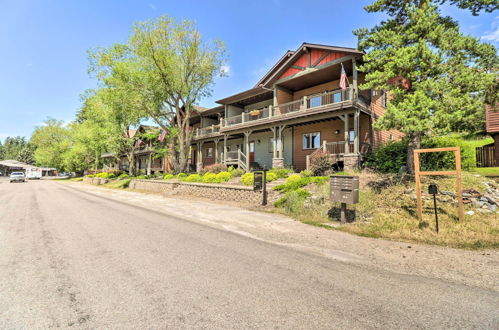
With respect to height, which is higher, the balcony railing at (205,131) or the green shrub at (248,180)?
the balcony railing at (205,131)

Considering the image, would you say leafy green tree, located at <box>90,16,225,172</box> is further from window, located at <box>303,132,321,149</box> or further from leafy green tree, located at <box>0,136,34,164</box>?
leafy green tree, located at <box>0,136,34,164</box>

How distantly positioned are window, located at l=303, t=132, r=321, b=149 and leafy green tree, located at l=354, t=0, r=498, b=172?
9001mm

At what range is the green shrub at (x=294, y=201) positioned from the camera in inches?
377

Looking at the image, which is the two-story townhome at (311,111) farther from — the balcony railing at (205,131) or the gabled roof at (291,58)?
the balcony railing at (205,131)

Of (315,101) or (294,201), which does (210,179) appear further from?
(315,101)

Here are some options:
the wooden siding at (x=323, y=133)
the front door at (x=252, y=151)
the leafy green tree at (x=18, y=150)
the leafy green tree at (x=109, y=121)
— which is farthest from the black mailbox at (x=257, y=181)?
the leafy green tree at (x=18, y=150)

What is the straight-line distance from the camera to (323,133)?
59.9 ft

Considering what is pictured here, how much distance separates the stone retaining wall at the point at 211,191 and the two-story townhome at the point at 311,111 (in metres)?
4.60

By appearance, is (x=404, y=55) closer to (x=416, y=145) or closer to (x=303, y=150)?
(x=416, y=145)

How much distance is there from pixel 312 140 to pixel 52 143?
202 ft

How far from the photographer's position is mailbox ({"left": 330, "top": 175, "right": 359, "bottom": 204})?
291 inches

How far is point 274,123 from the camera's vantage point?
718 inches

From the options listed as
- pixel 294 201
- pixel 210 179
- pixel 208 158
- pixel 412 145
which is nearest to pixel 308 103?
pixel 210 179

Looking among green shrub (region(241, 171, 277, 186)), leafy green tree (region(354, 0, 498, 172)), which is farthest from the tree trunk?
green shrub (region(241, 171, 277, 186))
